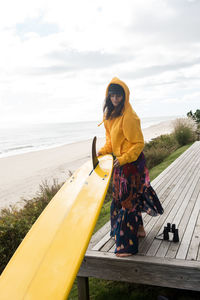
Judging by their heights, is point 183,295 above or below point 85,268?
below

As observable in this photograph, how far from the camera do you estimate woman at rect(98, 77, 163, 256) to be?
2695 mm

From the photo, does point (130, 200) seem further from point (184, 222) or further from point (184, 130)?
point (184, 130)

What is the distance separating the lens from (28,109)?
151 meters

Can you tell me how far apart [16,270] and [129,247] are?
46.7 inches

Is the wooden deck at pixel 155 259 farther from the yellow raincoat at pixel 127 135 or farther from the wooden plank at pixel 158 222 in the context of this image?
the yellow raincoat at pixel 127 135

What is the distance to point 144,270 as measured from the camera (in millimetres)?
2582

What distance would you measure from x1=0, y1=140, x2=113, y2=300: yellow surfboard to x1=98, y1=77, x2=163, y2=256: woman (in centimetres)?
32

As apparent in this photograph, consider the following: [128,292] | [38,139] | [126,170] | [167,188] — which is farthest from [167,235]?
[38,139]

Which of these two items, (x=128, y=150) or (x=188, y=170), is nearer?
(x=128, y=150)

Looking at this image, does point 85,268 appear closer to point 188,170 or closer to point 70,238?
point 70,238

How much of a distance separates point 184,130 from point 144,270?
1141cm

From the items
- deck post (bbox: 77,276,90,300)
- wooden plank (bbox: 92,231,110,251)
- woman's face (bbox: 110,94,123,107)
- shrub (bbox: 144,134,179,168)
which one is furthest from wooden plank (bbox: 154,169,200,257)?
shrub (bbox: 144,134,179,168)

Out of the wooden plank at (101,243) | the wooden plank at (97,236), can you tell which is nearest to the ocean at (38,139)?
the wooden plank at (97,236)

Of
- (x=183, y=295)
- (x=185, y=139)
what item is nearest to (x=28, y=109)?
(x=185, y=139)
